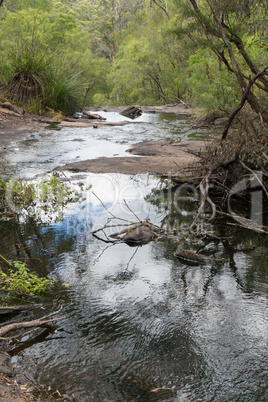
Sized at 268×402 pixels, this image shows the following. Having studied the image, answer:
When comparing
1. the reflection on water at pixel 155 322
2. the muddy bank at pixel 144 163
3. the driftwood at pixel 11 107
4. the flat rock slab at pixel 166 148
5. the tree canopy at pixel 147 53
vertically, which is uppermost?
the tree canopy at pixel 147 53

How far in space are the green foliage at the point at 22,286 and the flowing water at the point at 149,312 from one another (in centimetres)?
20

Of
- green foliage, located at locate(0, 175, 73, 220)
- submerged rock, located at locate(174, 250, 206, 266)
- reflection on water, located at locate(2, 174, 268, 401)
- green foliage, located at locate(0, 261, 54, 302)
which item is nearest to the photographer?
reflection on water, located at locate(2, 174, 268, 401)

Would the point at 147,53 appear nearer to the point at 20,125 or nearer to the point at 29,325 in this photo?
the point at 20,125

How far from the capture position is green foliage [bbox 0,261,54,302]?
294cm

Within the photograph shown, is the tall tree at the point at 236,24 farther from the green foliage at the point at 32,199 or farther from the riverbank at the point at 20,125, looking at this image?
the green foliage at the point at 32,199

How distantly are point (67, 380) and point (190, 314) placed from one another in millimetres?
1045

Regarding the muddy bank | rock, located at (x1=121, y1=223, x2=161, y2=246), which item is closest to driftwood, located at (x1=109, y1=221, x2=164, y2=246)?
rock, located at (x1=121, y1=223, x2=161, y2=246)

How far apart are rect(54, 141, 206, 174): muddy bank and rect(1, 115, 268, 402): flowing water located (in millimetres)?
1586

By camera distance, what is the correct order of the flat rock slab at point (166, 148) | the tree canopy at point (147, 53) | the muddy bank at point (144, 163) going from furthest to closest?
the flat rock slab at point (166, 148) < the tree canopy at point (147, 53) < the muddy bank at point (144, 163)

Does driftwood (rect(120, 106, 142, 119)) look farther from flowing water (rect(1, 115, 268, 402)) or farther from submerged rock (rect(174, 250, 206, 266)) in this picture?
submerged rock (rect(174, 250, 206, 266))

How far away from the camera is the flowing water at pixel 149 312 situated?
217 cm

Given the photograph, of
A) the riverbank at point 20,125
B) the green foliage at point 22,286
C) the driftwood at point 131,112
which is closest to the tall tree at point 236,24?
the riverbank at point 20,125

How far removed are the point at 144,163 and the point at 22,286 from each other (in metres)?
4.61

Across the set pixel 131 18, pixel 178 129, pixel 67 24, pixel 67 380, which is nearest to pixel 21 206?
pixel 67 380
